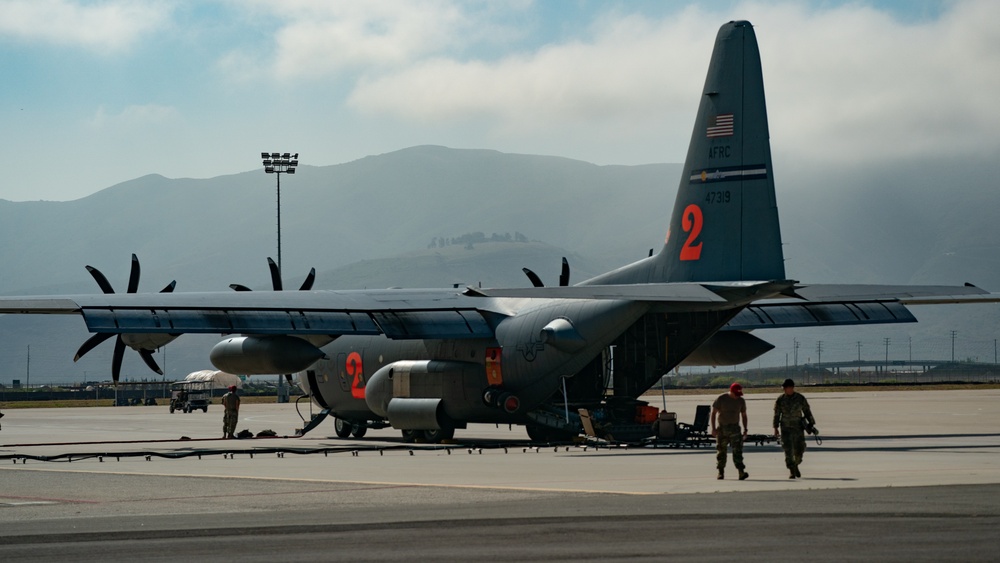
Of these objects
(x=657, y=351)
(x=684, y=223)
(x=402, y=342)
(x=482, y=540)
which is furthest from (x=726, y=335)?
(x=482, y=540)

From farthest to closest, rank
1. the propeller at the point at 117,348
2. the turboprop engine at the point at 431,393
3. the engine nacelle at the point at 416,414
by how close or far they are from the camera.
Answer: the engine nacelle at the point at 416,414
the turboprop engine at the point at 431,393
the propeller at the point at 117,348

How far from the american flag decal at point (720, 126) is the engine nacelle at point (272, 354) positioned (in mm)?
12295

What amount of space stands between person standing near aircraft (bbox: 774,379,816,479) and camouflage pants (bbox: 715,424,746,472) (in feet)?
2.45

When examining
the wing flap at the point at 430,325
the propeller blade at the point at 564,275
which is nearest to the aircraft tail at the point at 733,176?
the propeller blade at the point at 564,275

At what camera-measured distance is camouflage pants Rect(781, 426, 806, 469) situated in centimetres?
2128

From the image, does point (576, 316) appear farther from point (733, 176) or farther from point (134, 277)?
point (134, 277)

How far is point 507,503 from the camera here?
18031 mm

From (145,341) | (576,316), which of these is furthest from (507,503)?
(145,341)

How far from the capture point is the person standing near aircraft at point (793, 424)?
21.3 metres

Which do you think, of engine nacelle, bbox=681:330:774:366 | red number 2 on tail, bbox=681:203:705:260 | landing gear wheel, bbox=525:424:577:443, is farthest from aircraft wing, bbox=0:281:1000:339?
landing gear wheel, bbox=525:424:577:443

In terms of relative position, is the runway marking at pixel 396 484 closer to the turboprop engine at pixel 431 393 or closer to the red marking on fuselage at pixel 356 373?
the turboprop engine at pixel 431 393

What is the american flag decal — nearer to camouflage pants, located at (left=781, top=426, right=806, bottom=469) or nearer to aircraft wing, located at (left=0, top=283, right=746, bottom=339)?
aircraft wing, located at (left=0, top=283, right=746, bottom=339)

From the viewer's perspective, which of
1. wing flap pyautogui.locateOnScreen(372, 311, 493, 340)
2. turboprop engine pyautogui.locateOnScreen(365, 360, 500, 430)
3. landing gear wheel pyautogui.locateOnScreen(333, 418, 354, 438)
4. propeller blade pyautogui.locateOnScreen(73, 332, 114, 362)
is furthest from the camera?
landing gear wheel pyautogui.locateOnScreen(333, 418, 354, 438)

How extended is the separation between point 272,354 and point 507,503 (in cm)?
1717
